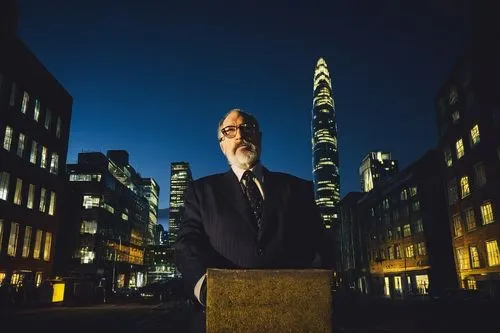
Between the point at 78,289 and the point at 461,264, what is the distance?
3806cm

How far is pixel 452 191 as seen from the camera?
147 feet

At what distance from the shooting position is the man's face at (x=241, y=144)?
10.2ft

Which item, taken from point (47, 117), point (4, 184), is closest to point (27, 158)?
point (4, 184)

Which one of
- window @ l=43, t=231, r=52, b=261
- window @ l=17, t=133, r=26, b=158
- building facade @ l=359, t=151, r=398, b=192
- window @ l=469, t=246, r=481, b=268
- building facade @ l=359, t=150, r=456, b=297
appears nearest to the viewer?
window @ l=17, t=133, r=26, b=158

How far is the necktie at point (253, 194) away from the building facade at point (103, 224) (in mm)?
79247

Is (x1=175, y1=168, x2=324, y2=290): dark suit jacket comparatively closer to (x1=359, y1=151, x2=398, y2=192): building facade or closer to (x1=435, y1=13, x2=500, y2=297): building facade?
(x1=435, y1=13, x2=500, y2=297): building facade

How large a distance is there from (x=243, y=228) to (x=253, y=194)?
319mm

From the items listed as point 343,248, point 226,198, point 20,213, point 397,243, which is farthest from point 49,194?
point 343,248

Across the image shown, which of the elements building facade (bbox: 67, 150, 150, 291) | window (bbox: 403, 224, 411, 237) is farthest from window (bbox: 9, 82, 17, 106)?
window (bbox: 403, 224, 411, 237)

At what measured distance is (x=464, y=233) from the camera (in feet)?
137

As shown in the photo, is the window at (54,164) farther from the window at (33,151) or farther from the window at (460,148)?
the window at (460,148)

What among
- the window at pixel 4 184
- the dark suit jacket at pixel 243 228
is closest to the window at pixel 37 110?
the window at pixel 4 184

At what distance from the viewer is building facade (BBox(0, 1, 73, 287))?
36.5m

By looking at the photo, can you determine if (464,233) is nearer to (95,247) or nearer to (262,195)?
(262,195)
